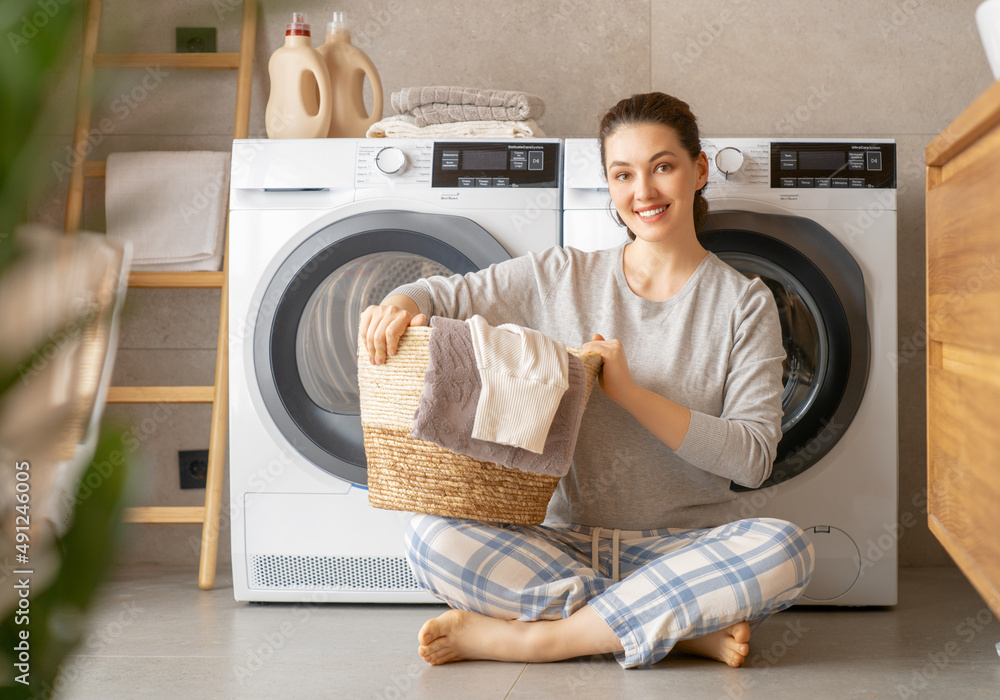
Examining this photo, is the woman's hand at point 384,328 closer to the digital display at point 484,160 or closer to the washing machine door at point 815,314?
the digital display at point 484,160

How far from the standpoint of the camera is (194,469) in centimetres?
214

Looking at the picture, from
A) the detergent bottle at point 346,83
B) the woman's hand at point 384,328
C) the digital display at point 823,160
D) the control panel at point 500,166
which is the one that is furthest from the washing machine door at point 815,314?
the detergent bottle at point 346,83

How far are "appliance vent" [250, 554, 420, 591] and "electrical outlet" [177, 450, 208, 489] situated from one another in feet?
1.83

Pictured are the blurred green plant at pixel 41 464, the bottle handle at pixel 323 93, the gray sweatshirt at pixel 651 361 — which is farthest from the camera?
the bottle handle at pixel 323 93

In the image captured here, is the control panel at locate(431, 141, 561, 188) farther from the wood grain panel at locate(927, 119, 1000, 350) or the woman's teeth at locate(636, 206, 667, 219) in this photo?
the wood grain panel at locate(927, 119, 1000, 350)

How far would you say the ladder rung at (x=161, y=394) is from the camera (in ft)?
6.08

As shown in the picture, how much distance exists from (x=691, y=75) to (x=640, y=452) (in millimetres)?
1099

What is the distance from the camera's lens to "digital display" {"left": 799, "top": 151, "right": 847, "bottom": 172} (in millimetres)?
1616

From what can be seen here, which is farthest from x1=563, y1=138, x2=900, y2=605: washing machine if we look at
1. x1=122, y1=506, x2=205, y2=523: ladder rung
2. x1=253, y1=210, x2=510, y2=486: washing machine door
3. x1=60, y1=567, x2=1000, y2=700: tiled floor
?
x1=122, y1=506, x2=205, y2=523: ladder rung

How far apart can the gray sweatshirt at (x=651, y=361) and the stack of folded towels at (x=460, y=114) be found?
13.7 inches

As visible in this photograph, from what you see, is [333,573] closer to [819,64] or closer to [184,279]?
[184,279]

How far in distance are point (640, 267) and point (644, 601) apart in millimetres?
577

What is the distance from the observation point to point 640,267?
Answer: 1.51m

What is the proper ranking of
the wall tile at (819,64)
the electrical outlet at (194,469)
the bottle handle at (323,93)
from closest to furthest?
the bottle handle at (323,93) < the wall tile at (819,64) < the electrical outlet at (194,469)
